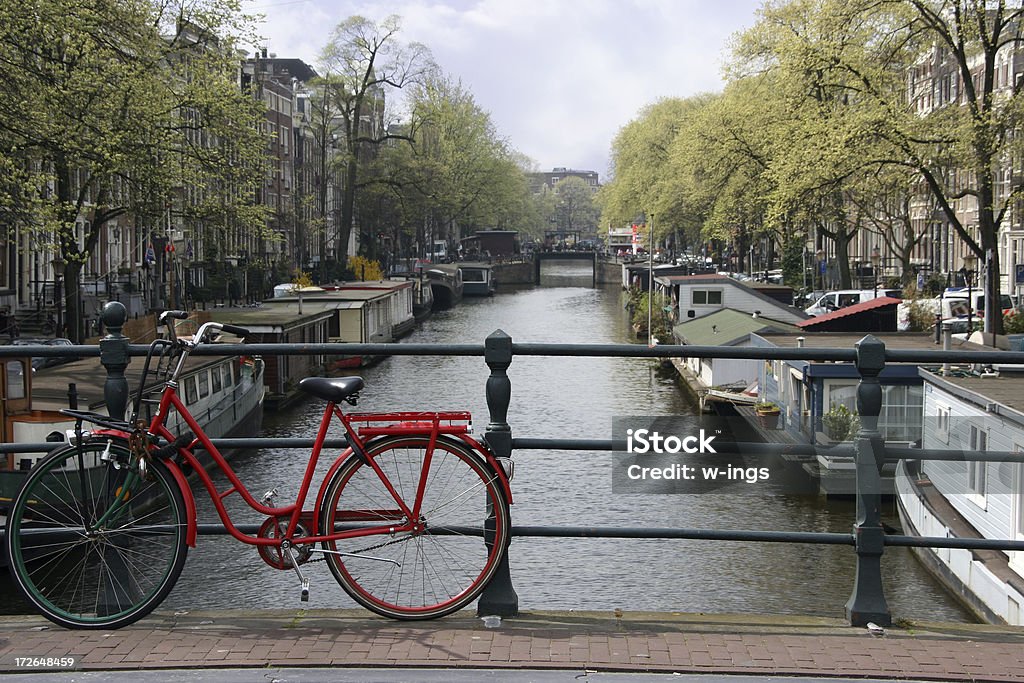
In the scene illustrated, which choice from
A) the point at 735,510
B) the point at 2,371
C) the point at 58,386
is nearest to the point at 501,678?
the point at 735,510

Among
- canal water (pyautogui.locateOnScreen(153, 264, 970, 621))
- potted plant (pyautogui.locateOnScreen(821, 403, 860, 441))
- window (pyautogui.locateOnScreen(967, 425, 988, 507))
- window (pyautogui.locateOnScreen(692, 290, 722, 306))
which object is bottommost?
canal water (pyautogui.locateOnScreen(153, 264, 970, 621))

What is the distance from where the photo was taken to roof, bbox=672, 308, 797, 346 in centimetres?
3991

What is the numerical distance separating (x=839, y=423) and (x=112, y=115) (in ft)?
58.2

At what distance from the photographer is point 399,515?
5.21 meters

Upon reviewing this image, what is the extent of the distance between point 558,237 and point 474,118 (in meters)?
103

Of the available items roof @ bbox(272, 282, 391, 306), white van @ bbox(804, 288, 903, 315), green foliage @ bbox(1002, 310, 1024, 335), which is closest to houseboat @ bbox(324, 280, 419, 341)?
roof @ bbox(272, 282, 391, 306)

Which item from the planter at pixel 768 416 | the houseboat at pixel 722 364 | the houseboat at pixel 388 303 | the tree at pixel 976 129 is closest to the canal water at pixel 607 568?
the planter at pixel 768 416

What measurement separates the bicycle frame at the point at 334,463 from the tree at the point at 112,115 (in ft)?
67.2

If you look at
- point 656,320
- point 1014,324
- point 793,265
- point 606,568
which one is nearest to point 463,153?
point 793,265

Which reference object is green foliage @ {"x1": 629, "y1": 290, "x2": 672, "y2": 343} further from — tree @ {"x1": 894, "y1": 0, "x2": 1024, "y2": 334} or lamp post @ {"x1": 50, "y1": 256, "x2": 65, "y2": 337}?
lamp post @ {"x1": 50, "y1": 256, "x2": 65, "y2": 337}

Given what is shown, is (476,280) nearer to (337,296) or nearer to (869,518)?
(337,296)

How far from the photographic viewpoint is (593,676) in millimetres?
4625

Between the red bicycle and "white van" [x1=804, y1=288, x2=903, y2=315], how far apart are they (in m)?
45.6

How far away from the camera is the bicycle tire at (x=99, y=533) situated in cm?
510
